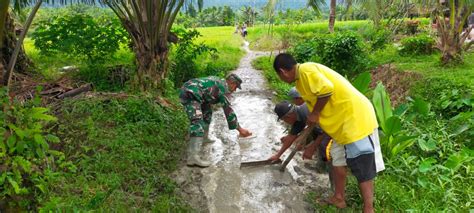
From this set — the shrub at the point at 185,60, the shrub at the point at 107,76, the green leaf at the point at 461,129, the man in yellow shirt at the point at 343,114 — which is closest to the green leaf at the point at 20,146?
the man in yellow shirt at the point at 343,114

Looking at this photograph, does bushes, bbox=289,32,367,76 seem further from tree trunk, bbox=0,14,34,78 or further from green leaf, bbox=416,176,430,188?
tree trunk, bbox=0,14,34,78

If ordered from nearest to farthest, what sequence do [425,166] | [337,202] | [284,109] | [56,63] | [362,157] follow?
[362,157]
[337,202]
[425,166]
[284,109]
[56,63]

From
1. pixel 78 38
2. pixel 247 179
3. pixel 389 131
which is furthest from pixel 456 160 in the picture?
pixel 78 38

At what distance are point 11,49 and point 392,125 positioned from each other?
264 inches

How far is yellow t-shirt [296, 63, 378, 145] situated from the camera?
2.61m

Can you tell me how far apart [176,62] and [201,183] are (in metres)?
4.99

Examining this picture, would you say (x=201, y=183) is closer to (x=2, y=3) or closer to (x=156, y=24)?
(x=2, y=3)

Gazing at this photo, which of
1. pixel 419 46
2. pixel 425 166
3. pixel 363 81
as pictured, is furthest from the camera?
pixel 419 46

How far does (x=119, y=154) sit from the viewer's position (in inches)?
149

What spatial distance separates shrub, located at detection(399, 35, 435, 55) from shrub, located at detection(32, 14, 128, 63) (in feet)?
22.1

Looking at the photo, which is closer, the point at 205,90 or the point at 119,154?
the point at 119,154

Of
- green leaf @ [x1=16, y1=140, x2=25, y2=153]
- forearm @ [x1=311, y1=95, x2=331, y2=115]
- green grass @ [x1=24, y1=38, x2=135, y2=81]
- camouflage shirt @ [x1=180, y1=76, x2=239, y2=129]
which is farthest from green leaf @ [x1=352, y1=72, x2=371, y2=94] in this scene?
green grass @ [x1=24, y1=38, x2=135, y2=81]

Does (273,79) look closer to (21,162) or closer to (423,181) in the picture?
(423,181)

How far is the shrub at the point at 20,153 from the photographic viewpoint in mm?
2023
